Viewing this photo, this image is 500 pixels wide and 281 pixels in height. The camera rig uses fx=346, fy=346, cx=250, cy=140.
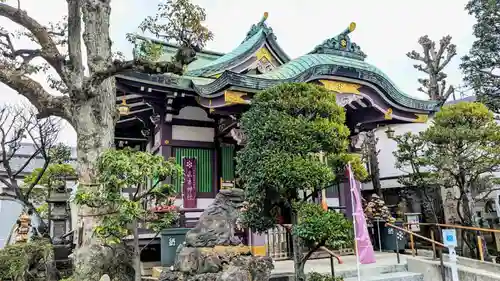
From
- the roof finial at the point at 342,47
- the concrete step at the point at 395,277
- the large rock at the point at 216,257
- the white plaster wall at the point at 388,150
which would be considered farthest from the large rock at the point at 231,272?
the white plaster wall at the point at 388,150

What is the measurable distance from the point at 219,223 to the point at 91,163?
2.22 metres

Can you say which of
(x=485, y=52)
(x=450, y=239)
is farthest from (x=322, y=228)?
(x=485, y=52)

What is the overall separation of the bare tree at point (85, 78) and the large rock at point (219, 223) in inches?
57.2

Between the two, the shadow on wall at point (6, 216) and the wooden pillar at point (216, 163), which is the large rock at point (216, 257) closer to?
the wooden pillar at point (216, 163)

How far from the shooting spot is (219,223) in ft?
18.1

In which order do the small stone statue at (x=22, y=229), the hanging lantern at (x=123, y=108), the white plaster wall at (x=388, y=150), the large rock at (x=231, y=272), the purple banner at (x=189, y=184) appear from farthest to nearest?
the white plaster wall at (x=388, y=150) → the small stone statue at (x=22, y=229) → the purple banner at (x=189, y=184) → the hanging lantern at (x=123, y=108) → the large rock at (x=231, y=272)

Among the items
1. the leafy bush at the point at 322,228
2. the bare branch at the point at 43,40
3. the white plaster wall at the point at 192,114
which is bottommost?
the leafy bush at the point at 322,228

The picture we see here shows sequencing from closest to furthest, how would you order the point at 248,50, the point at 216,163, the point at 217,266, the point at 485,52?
the point at 217,266
the point at 216,163
the point at 248,50
the point at 485,52

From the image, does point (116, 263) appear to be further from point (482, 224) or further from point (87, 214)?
point (482, 224)

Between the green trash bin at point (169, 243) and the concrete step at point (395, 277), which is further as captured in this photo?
the green trash bin at point (169, 243)

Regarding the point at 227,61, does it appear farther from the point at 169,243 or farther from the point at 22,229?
the point at 22,229

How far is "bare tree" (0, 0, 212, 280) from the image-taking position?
5254 millimetres

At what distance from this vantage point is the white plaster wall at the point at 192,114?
9.02 m

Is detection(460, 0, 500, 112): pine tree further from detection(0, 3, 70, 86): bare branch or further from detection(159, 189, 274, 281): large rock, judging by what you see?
detection(0, 3, 70, 86): bare branch
